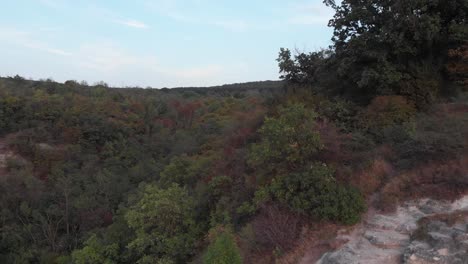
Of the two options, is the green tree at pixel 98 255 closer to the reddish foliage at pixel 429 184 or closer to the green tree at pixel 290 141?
the green tree at pixel 290 141

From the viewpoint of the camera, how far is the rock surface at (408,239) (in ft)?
24.5

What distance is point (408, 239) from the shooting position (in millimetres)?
8203

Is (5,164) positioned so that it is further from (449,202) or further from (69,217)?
(449,202)

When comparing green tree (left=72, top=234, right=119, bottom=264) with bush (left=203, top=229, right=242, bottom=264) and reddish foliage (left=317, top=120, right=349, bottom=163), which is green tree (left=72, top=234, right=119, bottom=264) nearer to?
bush (left=203, top=229, right=242, bottom=264)

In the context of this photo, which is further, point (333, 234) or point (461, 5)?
point (461, 5)

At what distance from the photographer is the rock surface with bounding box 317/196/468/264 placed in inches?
294

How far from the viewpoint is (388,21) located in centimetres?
1339

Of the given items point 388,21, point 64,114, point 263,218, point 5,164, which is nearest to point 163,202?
point 263,218

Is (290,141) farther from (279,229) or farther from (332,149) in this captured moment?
(279,229)

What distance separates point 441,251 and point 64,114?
137ft

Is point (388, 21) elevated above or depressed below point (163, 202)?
above

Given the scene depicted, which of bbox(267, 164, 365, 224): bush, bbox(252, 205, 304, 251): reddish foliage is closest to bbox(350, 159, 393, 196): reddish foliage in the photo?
bbox(267, 164, 365, 224): bush

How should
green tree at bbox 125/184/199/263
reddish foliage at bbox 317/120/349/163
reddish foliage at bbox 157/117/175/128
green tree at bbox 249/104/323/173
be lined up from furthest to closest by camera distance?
reddish foliage at bbox 157/117/175/128 → green tree at bbox 125/184/199/263 → reddish foliage at bbox 317/120/349/163 → green tree at bbox 249/104/323/173

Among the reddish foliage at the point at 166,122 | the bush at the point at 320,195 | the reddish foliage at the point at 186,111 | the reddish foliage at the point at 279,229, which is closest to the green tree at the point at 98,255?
the reddish foliage at the point at 279,229
